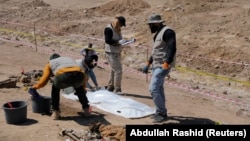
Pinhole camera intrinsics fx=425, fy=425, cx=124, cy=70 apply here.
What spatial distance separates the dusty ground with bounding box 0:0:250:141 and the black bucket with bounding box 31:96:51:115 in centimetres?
14

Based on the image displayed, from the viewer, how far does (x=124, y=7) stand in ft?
79.4

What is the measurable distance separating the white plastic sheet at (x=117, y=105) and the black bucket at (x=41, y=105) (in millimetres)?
1224

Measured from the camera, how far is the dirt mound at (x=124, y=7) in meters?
23.6

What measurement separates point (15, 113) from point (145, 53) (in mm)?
9031

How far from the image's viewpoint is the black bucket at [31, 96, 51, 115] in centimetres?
891

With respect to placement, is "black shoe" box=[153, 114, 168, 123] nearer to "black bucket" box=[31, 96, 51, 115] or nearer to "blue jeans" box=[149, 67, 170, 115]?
"blue jeans" box=[149, 67, 170, 115]

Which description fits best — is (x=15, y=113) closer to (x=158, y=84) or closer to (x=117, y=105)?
(x=117, y=105)

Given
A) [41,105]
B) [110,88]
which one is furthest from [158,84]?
[110,88]

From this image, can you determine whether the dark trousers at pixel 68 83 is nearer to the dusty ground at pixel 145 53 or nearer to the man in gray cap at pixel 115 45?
the dusty ground at pixel 145 53

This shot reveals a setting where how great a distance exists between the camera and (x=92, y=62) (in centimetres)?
1047

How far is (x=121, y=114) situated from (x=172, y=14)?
12161 millimetres

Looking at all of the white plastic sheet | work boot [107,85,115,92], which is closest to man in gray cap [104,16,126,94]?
work boot [107,85,115,92]

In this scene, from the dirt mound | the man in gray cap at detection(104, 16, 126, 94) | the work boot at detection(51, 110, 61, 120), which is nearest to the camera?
the work boot at detection(51, 110, 61, 120)

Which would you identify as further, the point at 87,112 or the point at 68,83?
the point at 87,112
